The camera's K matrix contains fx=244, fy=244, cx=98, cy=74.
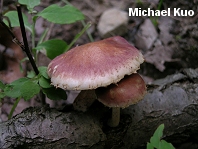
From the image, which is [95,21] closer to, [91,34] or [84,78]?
[91,34]

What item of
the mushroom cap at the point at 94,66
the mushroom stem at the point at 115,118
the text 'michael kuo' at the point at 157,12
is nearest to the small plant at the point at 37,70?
the mushroom cap at the point at 94,66

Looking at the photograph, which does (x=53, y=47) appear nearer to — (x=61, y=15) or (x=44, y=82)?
(x=61, y=15)

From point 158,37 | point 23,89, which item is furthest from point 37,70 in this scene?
point 158,37

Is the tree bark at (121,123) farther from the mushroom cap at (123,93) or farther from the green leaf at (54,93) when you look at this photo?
the mushroom cap at (123,93)

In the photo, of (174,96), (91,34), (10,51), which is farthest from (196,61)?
(10,51)

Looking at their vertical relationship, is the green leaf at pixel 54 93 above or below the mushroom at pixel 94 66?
below

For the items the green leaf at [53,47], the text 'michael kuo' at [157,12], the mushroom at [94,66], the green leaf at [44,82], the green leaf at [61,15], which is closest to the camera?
the mushroom at [94,66]
